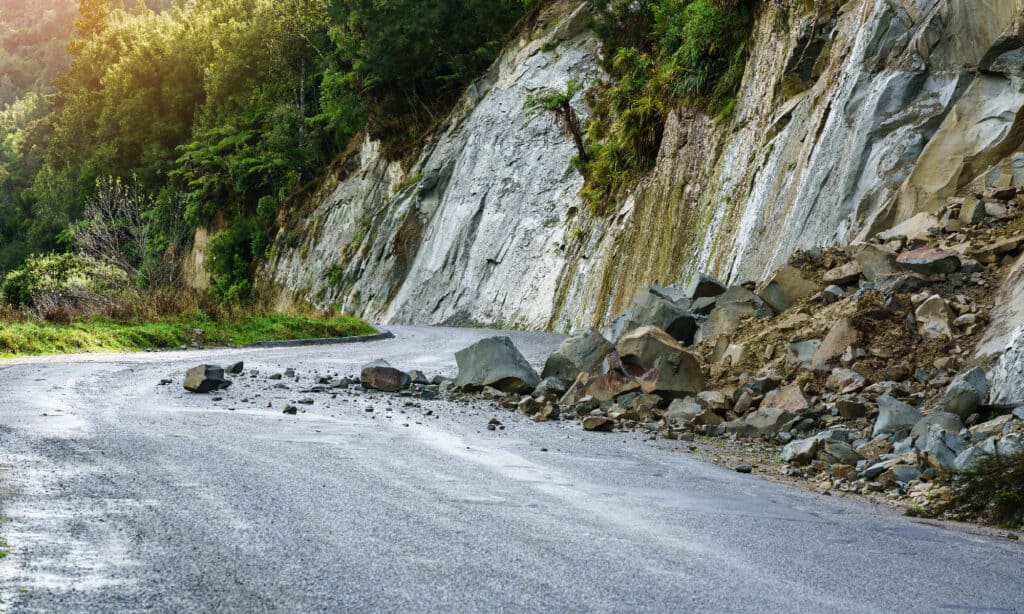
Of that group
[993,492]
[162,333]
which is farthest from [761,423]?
[162,333]

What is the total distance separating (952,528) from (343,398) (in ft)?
26.6

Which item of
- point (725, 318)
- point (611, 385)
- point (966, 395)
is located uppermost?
point (725, 318)

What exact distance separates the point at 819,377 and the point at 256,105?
5639 centimetres

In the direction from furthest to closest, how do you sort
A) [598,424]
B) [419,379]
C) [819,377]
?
[419,379] → [819,377] → [598,424]

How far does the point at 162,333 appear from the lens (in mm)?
21922

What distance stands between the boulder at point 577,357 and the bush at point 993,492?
21.8ft

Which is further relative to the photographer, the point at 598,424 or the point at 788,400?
the point at 598,424

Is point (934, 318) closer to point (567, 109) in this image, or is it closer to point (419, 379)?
point (419, 379)

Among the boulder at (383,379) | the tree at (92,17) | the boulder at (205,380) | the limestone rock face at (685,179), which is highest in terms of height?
the tree at (92,17)

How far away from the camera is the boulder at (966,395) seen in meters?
7.92

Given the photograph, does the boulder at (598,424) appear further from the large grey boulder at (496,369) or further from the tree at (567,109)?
the tree at (567,109)

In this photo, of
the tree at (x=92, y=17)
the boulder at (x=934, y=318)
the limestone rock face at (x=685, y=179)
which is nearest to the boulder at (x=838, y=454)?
the limestone rock face at (x=685, y=179)

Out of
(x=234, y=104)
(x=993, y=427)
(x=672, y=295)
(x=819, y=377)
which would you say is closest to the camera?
(x=993, y=427)

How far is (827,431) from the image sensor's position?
8.29 meters
